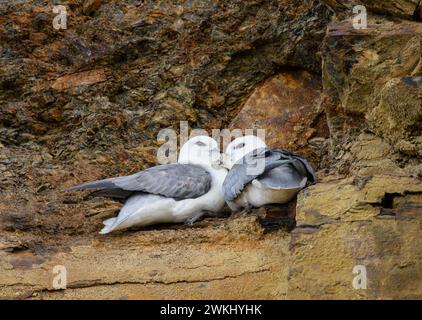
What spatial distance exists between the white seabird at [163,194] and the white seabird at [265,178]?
181 mm

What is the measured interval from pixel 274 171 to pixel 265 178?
76 mm

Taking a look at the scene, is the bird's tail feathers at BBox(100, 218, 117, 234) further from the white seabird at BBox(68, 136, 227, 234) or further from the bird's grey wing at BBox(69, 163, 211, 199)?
the bird's grey wing at BBox(69, 163, 211, 199)

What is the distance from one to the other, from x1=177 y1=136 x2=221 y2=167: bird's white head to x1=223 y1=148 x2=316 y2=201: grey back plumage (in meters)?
0.57

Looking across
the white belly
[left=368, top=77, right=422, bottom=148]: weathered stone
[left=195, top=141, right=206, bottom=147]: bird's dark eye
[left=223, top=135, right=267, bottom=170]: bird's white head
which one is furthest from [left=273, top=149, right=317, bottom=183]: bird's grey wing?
[left=195, top=141, right=206, bottom=147]: bird's dark eye

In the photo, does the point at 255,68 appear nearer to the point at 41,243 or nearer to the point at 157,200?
the point at 157,200

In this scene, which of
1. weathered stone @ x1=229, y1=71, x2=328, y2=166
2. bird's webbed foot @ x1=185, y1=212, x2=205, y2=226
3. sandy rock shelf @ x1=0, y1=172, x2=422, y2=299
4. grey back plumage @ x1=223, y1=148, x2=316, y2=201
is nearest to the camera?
sandy rock shelf @ x1=0, y1=172, x2=422, y2=299

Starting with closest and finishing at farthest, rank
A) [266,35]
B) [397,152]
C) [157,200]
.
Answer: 1. [397,152]
2. [157,200]
3. [266,35]

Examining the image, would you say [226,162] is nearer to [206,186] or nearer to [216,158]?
[216,158]

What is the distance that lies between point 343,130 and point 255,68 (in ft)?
3.68

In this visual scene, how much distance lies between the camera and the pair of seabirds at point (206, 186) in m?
5.46

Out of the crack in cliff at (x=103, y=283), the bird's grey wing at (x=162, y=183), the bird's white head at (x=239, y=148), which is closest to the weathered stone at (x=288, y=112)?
the bird's white head at (x=239, y=148)

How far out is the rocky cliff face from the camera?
16.5ft

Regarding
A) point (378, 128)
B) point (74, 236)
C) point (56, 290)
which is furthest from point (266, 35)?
point (56, 290)

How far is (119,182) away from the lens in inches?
225
